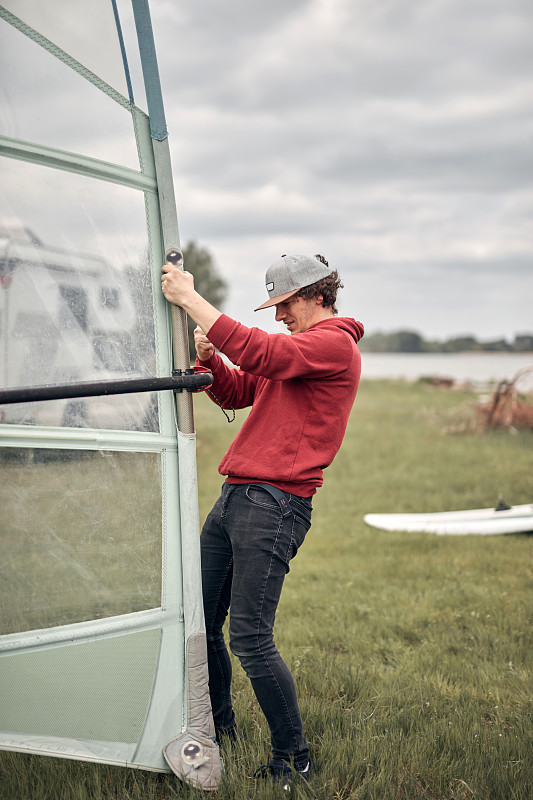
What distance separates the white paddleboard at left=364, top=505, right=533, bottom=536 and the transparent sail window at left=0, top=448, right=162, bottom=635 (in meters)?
5.47

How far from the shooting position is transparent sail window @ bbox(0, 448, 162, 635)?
2.69m

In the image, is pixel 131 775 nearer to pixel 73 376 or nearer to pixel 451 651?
pixel 73 376

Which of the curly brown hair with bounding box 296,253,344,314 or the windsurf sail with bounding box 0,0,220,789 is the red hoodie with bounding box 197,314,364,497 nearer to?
the curly brown hair with bounding box 296,253,344,314

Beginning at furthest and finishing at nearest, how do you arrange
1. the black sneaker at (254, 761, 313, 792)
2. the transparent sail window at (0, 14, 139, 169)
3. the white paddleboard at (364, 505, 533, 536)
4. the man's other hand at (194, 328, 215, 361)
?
the white paddleboard at (364, 505, 533, 536), the man's other hand at (194, 328, 215, 361), the black sneaker at (254, 761, 313, 792), the transparent sail window at (0, 14, 139, 169)

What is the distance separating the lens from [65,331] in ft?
8.84

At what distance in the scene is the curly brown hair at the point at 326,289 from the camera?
9.55ft

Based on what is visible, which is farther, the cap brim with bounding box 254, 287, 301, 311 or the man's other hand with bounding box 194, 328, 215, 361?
the man's other hand with bounding box 194, 328, 215, 361

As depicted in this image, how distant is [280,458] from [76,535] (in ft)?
2.75

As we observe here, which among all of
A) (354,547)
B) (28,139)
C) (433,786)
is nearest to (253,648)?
(433,786)

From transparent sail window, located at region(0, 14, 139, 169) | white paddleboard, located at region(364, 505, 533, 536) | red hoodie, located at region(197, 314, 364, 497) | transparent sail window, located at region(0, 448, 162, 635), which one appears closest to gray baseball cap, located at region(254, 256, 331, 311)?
red hoodie, located at region(197, 314, 364, 497)

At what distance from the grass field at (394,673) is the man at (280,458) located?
0.39m

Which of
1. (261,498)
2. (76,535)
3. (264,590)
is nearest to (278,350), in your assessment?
(261,498)

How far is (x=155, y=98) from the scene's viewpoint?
2736 millimetres

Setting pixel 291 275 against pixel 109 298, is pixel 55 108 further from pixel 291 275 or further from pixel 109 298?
pixel 291 275
